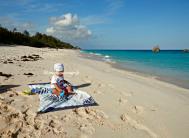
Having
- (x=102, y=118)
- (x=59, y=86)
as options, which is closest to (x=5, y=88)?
(x=59, y=86)

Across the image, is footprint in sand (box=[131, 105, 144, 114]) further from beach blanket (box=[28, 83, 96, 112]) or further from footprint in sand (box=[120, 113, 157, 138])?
→ beach blanket (box=[28, 83, 96, 112])

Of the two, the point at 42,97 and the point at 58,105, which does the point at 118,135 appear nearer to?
the point at 58,105

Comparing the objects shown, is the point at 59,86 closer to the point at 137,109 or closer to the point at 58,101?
the point at 58,101

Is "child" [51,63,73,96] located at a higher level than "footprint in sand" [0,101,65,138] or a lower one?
higher

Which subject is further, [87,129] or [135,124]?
[135,124]

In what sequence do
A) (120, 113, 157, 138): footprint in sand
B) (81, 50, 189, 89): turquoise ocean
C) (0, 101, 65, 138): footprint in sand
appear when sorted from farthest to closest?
1. (81, 50, 189, 89): turquoise ocean
2. (120, 113, 157, 138): footprint in sand
3. (0, 101, 65, 138): footprint in sand

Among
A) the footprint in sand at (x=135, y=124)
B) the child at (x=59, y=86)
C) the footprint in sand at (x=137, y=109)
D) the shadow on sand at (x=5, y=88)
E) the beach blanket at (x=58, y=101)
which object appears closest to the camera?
the footprint in sand at (x=135, y=124)

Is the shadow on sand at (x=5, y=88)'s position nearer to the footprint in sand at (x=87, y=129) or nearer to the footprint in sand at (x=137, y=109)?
the footprint in sand at (x=87, y=129)

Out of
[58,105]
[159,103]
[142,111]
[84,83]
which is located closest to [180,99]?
[159,103]

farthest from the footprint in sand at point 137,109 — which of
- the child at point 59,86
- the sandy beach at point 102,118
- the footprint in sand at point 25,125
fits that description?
the footprint in sand at point 25,125

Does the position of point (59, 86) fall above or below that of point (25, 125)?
above

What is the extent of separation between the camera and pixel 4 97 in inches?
198

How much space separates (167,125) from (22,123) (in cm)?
283

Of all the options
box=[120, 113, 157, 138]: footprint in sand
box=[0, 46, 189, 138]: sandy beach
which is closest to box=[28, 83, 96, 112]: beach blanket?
box=[0, 46, 189, 138]: sandy beach
